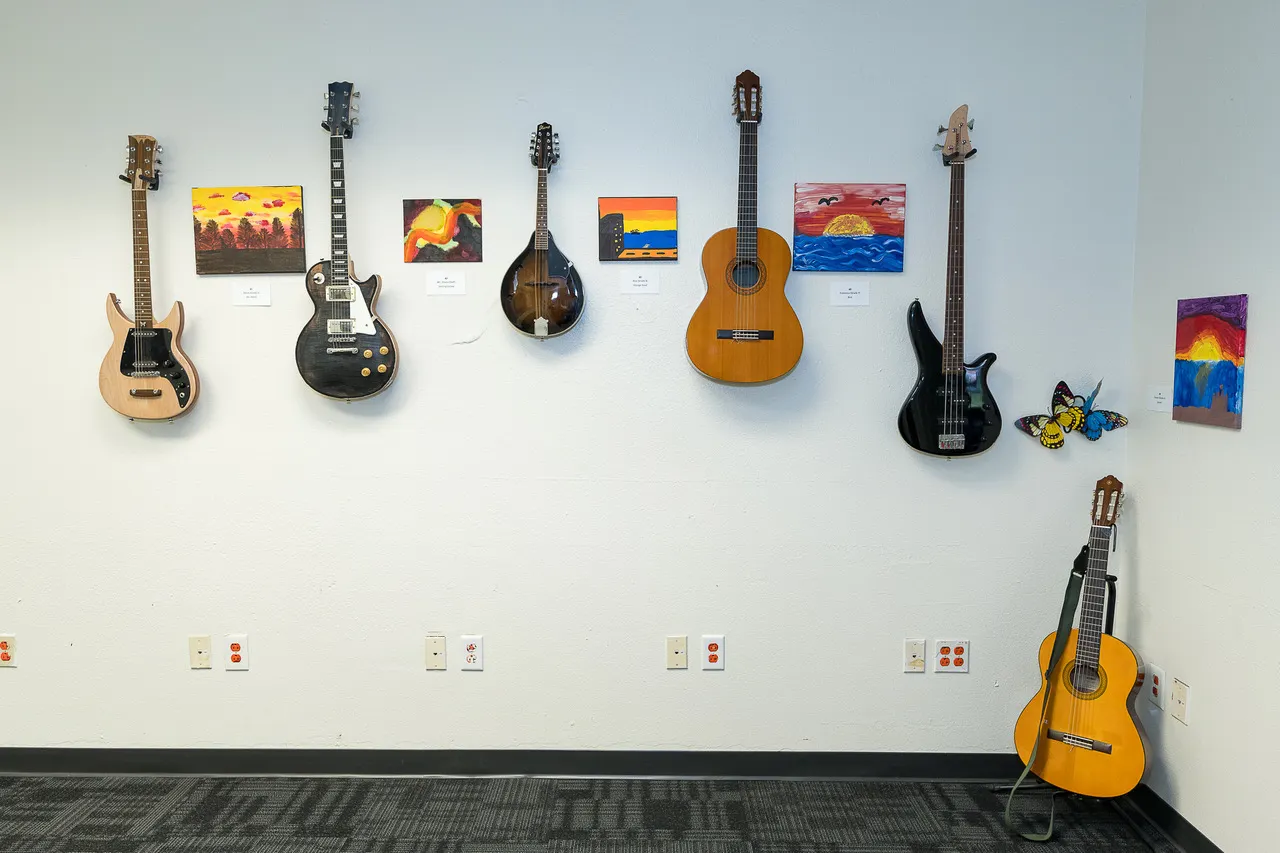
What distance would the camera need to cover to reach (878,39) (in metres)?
2.17

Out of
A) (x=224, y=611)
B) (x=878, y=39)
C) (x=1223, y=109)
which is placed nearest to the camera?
(x=1223, y=109)

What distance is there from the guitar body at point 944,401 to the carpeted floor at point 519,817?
1015 millimetres

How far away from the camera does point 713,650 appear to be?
90.5 inches

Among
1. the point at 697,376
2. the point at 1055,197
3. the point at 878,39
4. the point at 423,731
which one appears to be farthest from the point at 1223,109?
the point at 423,731

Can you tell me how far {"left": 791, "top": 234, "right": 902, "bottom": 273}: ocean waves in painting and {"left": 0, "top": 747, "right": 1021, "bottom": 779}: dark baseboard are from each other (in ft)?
4.70

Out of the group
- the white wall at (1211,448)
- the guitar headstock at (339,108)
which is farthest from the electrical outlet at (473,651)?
the white wall at (1211,448)

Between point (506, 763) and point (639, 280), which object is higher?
point (639, 280)

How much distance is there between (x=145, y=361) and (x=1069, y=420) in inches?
104

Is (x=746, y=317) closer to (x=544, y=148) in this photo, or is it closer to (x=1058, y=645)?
(x=544, y=148)

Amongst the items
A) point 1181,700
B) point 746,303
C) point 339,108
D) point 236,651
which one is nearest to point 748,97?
point 746,303

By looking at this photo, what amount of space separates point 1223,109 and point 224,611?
299cm

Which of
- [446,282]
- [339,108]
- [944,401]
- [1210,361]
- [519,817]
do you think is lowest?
[519,817]

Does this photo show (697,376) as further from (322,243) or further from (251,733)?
(251,733)

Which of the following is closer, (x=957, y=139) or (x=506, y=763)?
(x=957, y=139)
